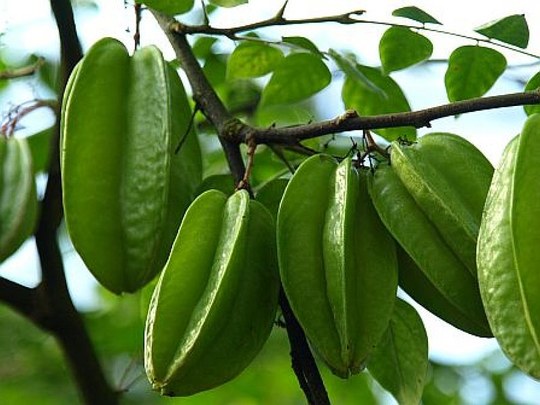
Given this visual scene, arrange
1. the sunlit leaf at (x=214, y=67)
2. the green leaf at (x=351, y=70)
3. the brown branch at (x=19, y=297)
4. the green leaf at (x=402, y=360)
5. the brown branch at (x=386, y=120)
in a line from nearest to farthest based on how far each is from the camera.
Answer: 1. the brown branch at (x=386, y=120)
2. the green leaf at (x=402, y=360)
3. the green leaf at (x=351, y=70)
4. the brown branch at (x=19, y=297)
5. the sunlit leaf at (x=214, y=67)

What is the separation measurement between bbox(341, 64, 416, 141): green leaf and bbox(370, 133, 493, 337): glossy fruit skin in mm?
405

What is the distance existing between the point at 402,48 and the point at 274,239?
0.55 m

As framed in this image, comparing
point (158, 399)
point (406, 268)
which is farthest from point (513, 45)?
point (158, 399)

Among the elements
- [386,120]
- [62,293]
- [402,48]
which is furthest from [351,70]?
[62,293]

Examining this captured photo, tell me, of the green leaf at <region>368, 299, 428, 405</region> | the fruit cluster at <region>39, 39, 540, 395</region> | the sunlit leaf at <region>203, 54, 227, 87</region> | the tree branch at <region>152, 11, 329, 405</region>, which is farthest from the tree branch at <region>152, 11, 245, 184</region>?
the sunlit leaf at <region>203, 54, 227, 87</region>

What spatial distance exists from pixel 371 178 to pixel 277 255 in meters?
0.18

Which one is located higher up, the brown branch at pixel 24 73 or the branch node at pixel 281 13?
the branch node at pixel 281 13

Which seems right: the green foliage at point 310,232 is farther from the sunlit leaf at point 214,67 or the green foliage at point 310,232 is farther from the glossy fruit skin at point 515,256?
the sunlit leaf at point 214,67

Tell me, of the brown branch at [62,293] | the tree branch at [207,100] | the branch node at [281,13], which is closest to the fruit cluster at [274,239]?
the tree branch at [207,100]

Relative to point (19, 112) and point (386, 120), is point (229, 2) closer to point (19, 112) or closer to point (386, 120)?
point (386, 120)

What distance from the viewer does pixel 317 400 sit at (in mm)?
1555

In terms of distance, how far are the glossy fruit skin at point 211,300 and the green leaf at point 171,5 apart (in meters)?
0.40

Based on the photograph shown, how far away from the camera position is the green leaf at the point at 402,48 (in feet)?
6.57

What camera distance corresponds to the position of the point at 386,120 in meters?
1.57
